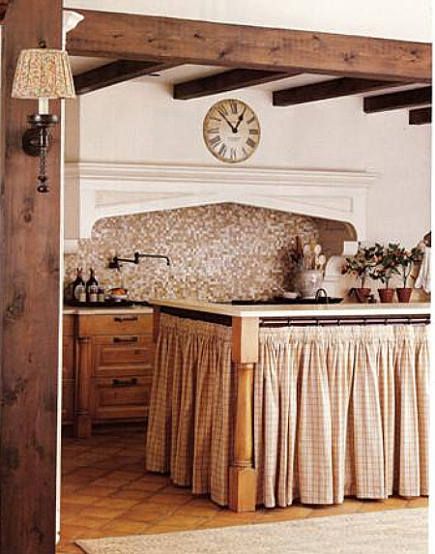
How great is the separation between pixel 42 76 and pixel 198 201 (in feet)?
14.1

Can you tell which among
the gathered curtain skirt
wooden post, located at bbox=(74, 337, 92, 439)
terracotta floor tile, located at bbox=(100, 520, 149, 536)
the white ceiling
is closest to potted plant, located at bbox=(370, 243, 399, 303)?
the white ceiling

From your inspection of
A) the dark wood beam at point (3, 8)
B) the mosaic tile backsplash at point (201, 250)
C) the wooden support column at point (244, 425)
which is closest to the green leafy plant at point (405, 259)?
the mosaic tile backsplash at point (201, 250)

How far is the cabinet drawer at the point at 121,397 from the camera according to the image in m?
8.38

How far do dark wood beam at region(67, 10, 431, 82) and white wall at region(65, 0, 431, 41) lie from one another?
1.7 inches

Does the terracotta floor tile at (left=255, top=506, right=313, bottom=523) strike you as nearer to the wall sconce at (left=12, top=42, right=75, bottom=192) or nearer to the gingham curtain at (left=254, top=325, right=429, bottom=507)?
the gingham curtain at (left=254, top=325, right=429, bottom=507)

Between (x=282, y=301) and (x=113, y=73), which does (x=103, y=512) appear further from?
(x=282, y=301)

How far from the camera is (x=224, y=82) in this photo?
26.2 feet

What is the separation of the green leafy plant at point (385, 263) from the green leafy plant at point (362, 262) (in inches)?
1.0

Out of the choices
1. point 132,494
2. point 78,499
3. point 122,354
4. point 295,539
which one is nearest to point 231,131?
point 122,354

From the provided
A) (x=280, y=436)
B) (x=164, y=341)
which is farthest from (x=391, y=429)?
(x=164, y=341)

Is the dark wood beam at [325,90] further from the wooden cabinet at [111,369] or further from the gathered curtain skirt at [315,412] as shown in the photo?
the gathered curtain skirt at [315,412]

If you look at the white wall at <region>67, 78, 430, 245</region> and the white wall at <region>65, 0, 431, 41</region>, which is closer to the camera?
the white wall at <region>65, 0, 431, 41</region>

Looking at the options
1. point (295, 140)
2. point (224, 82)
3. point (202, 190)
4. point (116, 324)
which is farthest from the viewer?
point (295, 140)

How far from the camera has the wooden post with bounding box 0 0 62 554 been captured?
477cm
